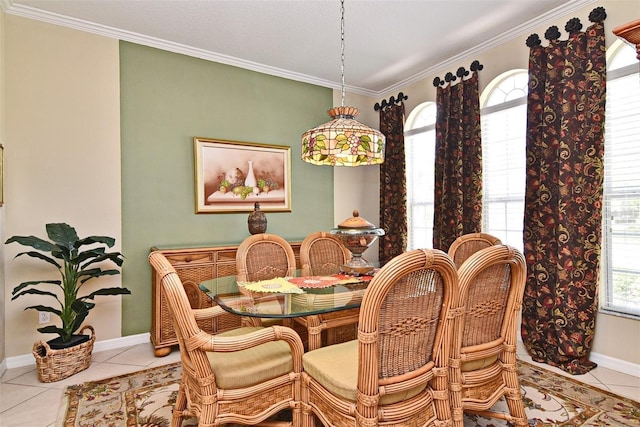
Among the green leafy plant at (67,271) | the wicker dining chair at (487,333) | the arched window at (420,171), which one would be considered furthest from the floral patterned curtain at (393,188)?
the green leafy plant at (67,271)

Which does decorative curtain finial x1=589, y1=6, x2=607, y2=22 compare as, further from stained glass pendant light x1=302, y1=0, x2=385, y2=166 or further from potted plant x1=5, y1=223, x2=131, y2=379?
potted plant x1=5, y1=223, x2=131, y2=379

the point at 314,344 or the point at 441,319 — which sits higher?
the point at 441,319

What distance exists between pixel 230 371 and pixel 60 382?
184 centimetres

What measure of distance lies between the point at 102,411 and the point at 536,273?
341 cm

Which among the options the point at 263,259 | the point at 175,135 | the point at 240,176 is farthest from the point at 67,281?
the point at 240,176

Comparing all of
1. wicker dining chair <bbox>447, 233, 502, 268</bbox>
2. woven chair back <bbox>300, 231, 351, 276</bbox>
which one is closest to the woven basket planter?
woven chair back <bbox>300, 231, 351, 276</bbox>

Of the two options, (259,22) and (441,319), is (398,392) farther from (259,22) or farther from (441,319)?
(259,22)

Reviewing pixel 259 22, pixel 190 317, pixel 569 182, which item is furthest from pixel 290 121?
pixel 190 317

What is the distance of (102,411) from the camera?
224cm

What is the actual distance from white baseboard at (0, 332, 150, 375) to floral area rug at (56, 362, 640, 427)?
72cm

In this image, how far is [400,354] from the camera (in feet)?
4.79

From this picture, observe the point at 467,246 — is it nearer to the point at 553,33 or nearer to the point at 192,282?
the point at 553,33

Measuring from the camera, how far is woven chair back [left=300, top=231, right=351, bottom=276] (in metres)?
3.03

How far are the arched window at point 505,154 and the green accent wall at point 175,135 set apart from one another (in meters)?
2.17
